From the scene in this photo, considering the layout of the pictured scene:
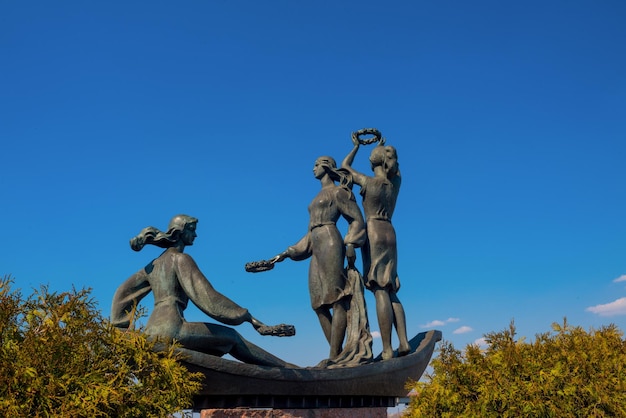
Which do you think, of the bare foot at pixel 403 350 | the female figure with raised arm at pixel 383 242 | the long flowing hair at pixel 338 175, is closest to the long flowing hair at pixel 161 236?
the long flowing hair at pixel 338 175

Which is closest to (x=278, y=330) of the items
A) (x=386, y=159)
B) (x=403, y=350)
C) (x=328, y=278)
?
(x=328, y=278)

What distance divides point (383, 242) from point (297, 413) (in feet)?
10.4

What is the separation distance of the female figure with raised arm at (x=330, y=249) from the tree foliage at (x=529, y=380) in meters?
2.50

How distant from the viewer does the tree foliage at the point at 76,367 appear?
473cm

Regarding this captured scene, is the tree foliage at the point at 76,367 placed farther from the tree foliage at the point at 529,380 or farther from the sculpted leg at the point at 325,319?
the sculpted leg at the point at 325,319

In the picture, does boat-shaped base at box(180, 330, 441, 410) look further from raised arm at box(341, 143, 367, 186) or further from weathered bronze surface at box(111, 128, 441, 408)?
raised arm at box(341, 143, 367, 186)

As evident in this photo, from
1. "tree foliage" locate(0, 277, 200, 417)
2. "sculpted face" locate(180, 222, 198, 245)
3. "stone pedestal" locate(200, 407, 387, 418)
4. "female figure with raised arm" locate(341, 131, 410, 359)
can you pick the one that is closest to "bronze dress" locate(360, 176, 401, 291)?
"female figure with raised arm" locate(341, 131, 410, 359)

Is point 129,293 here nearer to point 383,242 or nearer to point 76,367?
point 76,367

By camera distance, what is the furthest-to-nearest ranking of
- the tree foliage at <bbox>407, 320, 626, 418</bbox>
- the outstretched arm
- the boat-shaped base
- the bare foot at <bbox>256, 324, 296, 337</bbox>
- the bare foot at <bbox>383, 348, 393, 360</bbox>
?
the bare foot at <bbox>383, 348, 393, 360</bbox>, the outstretched arm, the bare foot at <bbox>256, 324, 296, 337</bbox>, the boat-shaped base, the tree foliage at <bbox>407, 320, 626, 418</bbox>

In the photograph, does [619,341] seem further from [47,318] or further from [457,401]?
[47,318]

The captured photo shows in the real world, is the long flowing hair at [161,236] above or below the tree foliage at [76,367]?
above

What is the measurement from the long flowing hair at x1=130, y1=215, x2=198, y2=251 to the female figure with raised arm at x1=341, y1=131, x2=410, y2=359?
131 inches

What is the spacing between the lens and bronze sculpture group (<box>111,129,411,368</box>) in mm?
6688

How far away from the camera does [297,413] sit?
7.23 meters
